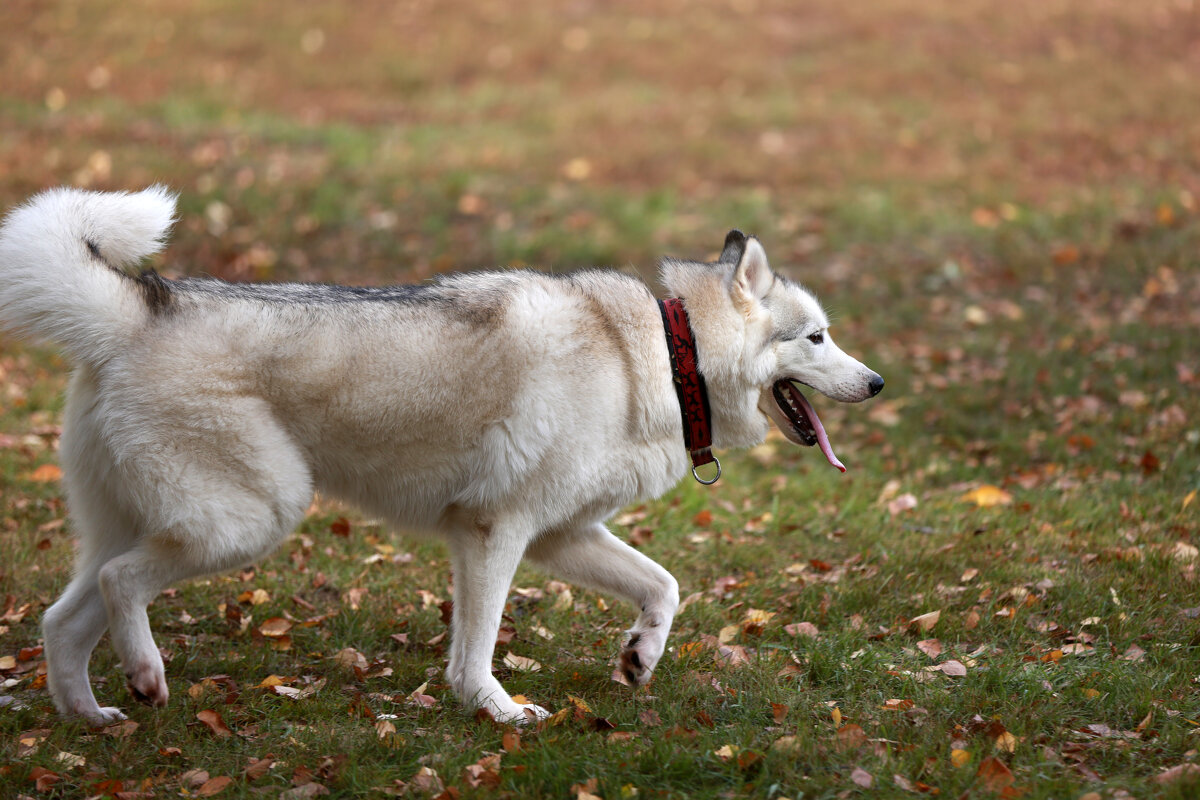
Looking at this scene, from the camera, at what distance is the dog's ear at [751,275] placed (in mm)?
4223

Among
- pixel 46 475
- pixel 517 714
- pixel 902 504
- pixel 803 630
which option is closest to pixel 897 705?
pixel 803 630

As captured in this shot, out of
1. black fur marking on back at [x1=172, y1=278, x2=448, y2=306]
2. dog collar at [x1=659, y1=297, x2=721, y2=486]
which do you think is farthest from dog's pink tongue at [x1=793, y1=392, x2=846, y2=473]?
black fur marking on back at [x1=172, y1=278, x2=448, y2=306]

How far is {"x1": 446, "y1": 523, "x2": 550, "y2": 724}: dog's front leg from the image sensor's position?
12.9 feet

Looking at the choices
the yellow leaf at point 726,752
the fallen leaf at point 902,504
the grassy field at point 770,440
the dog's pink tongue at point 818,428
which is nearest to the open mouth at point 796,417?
the dog's pink tongue at point 818,428

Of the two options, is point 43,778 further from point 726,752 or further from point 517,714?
point 726,752

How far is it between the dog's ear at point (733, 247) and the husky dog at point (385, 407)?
0.02 meters

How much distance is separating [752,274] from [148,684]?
9.31 ft

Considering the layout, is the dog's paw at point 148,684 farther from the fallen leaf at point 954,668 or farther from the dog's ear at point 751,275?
the fallen leaf at point 954,668

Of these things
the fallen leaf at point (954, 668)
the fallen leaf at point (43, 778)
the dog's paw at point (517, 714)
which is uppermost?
the fallen leaf at point (43, 778)

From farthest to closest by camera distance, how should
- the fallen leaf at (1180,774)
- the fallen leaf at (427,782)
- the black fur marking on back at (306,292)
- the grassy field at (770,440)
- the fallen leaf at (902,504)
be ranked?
the fallen leaf at (902,504), the black fur marking on back at (306,292), the grassy field at (770,440), the fallen leaf at (427,782), the fallen leaf at (1180,774)

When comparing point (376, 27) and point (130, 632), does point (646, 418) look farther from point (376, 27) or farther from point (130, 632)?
point (376, 27)

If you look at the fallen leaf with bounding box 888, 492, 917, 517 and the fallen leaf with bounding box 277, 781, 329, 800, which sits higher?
the fallen leaf with bounding box 277, 781, 329, 800

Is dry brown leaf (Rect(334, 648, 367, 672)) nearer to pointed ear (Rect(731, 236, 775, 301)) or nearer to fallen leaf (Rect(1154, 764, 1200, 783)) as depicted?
pointed ear (Rect(731, 236, 775, 301))

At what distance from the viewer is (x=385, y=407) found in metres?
3.91
